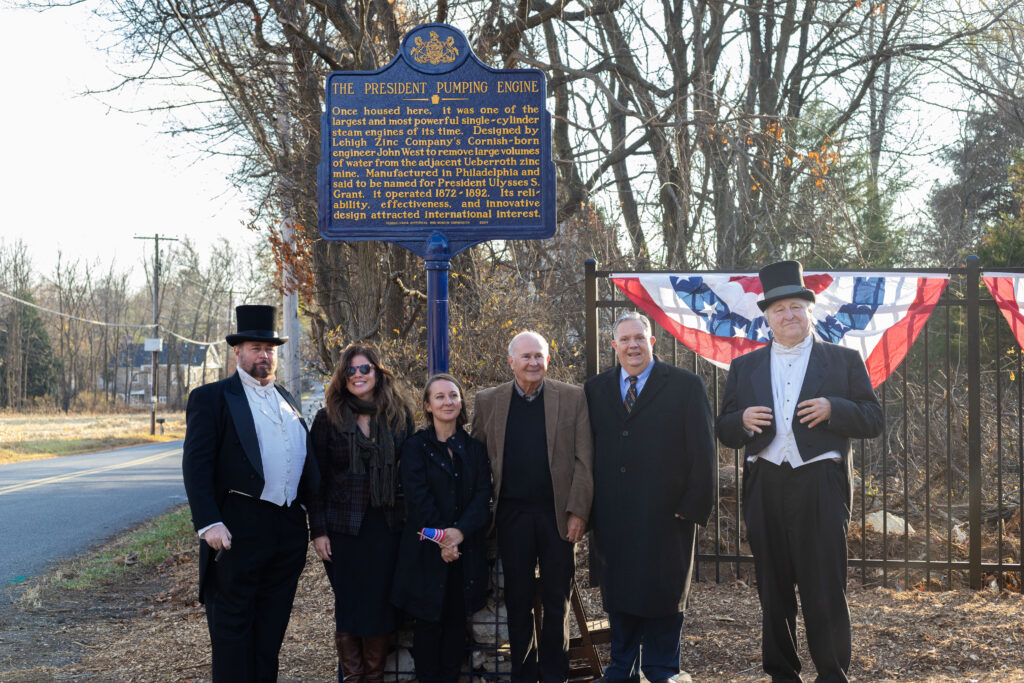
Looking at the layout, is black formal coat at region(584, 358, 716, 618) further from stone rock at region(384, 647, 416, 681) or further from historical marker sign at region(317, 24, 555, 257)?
historical marker sign at region(317, 24, 555, 257)

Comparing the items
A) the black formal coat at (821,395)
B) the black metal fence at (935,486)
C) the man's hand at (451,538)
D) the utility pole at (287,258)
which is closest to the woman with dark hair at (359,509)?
the man's hand at (451,538)

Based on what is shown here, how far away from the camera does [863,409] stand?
13.3 ft

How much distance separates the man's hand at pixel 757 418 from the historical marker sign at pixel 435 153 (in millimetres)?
1876

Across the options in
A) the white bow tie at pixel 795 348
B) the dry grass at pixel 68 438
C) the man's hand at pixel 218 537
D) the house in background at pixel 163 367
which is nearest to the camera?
the man's hand at pixel 218 537

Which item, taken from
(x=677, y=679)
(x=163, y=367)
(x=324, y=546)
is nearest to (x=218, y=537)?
(x=324, y=546)

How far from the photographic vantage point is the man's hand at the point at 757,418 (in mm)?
4070

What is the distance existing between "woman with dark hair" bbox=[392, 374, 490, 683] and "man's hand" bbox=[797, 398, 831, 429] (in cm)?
156

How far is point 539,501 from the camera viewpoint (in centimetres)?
430

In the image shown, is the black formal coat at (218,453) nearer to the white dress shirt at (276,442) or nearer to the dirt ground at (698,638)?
the white dress shirt at (276,442)

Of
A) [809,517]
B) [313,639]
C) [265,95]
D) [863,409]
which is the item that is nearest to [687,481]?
[809,517]

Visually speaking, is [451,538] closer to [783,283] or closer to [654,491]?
[654,491]

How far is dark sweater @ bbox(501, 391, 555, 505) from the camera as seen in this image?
4.29m

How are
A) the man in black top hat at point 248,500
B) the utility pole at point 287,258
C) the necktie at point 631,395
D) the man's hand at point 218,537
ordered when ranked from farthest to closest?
the utility pole at point 287,258, the necktie at point 631,395, the man in black top hat at point 248,500, the man's hand at point 218,537

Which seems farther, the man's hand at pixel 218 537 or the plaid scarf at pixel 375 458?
the plaid scarf at pixel 375 458
